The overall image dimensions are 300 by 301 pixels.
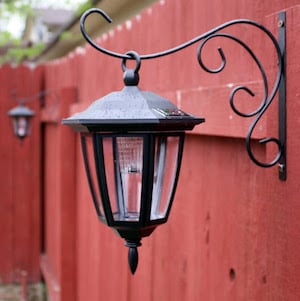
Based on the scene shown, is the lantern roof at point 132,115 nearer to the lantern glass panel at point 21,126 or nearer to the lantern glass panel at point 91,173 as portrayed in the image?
the lantern glass panel at point 91,173

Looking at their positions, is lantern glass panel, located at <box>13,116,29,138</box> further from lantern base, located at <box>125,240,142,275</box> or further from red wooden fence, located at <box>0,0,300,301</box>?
lantern base, located at <box>125,240,142,275</box>

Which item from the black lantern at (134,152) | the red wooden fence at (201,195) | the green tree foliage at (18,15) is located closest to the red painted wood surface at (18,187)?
the red wooden fence at (201,195)

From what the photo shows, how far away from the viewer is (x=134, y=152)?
1472 millimetres

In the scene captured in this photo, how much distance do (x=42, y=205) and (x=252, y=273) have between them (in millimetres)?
5467

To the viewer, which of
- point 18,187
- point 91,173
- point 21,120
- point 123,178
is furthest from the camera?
point 18,187

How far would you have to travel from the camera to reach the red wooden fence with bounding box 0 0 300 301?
1.50m

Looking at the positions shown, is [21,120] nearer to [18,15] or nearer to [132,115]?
[132,115]

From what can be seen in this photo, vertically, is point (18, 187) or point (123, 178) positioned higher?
point (123, 178)

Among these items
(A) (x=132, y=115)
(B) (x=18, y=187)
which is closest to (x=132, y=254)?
(A) (x=132, y=115)

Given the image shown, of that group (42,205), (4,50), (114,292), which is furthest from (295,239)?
(4,50)

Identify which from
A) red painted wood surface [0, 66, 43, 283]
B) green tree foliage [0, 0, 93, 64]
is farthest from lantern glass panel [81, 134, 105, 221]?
green tree foliage [0, 0, 93, 64]

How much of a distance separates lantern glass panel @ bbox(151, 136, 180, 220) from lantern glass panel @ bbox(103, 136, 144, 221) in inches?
1.9

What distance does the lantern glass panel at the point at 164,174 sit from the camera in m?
1.51

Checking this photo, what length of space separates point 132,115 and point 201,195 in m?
0.84
